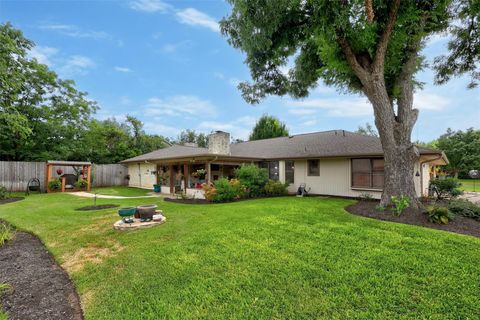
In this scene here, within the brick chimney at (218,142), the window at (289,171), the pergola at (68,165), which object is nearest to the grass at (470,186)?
the window at (289,171)

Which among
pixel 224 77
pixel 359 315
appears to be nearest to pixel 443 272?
pixel 359 315

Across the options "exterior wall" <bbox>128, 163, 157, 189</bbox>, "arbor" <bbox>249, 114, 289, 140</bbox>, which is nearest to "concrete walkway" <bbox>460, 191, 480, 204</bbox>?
"arbor" <bbox>249, 114, 289, 140</bbox>

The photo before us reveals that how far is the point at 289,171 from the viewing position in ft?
44.8

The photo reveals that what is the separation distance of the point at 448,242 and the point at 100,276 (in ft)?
21.8

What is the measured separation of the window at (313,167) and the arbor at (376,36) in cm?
489

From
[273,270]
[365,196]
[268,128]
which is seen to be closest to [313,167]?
[365,196]

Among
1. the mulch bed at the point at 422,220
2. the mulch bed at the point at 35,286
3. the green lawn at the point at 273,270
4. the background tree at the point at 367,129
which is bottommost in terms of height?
the mulch bed at the point at 35,286

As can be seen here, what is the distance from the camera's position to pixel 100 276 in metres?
3.60

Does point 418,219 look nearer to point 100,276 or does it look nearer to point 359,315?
point 359,315

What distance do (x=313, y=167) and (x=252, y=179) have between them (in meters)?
3.89

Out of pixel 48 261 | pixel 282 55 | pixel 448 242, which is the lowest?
pixel 48 261

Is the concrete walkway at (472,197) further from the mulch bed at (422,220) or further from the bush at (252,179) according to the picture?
the bush at (252,179)

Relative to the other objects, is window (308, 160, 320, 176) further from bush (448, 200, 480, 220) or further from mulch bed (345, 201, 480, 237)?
bush (448, 200, 480, 220)

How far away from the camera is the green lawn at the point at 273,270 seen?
8.76 ft
